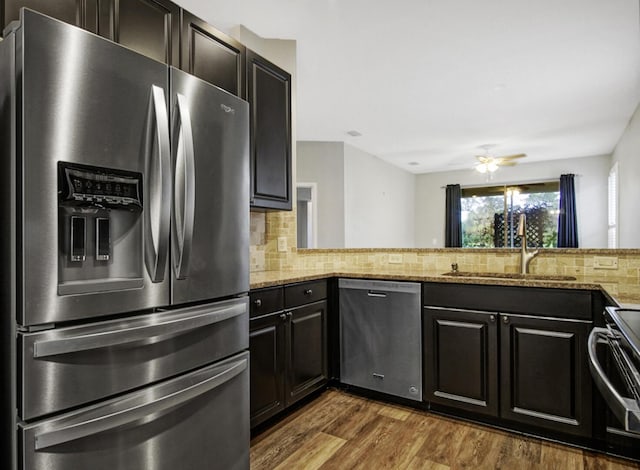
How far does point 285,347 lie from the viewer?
2344 mm

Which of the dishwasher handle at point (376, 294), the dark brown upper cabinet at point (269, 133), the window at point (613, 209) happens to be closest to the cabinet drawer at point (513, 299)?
the dishwasher handle at point (376, 294)

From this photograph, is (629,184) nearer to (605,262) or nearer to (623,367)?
(605,262)

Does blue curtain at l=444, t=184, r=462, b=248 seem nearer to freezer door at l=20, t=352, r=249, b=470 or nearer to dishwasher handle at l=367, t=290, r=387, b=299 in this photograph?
dishwasher handle at l=367, t=290, r=387, b=299

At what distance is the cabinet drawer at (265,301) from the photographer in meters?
2.12

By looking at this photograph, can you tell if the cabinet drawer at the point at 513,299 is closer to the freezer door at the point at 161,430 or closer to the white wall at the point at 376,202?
the freezer door at the point at 161,430

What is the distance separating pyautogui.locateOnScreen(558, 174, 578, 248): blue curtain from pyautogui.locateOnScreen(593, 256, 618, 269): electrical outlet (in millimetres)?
5753

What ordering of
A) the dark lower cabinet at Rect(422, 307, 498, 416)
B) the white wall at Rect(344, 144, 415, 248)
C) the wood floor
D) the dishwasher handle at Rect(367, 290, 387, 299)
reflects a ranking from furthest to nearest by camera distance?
the white wall at Rect(344, 144, 415, 248) < the dishwasher handle at Rect(367, 290, 387, 299) < the dark lower cabinet at Rect(422, 307, 498, 416) < the wood floor

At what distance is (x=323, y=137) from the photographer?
19.7 ft

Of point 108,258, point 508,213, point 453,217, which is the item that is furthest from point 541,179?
point 108,258

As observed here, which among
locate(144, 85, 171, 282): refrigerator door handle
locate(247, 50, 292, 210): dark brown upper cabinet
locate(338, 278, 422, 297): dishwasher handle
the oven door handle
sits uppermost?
locate(247, 50, 292, 210): dark brown upper cabinet

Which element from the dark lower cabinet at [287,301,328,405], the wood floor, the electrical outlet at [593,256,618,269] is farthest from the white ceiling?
the wood floor

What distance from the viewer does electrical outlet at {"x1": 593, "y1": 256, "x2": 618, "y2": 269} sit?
245cm

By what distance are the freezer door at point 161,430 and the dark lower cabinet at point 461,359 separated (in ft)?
4.27

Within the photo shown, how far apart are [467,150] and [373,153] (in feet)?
5.51
